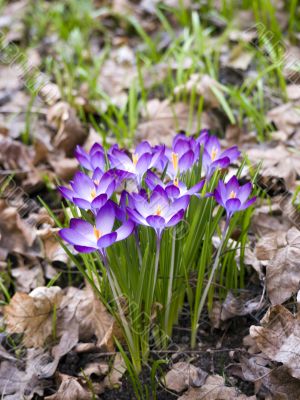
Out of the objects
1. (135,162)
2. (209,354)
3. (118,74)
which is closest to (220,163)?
(135,162)

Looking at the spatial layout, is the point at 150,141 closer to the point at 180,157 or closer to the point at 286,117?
the point at 286,117

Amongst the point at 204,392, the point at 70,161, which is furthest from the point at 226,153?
the point at 70,161

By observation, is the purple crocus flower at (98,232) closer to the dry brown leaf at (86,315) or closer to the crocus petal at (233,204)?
the crocus petal at (233,204)

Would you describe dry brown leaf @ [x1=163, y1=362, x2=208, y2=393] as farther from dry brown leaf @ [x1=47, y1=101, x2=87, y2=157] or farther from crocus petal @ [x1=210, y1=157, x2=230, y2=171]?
dry brown leaf @ [x1=47, y1=101, x2=87, y2=157]

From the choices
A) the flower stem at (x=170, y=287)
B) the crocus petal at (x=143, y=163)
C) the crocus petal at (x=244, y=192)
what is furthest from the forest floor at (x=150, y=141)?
the crocus petal at (x=143, y=163)

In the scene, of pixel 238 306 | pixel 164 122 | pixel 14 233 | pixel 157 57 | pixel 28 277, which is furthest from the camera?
pixel 157 57

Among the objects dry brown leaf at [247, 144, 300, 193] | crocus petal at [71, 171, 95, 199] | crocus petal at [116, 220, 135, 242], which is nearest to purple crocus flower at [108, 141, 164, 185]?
crocus petal at [71, 171, 95, 199]
